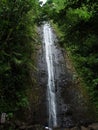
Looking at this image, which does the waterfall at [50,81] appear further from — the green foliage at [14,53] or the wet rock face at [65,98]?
the green foliage at [14,53]

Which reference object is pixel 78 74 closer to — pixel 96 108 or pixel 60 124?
pixel 96 108

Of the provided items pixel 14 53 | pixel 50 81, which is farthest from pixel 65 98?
pixel 14 53

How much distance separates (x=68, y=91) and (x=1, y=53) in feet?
13.6

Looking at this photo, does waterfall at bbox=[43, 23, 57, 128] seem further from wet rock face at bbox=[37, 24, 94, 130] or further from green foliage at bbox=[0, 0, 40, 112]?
green foliage at bbox=[0, 0, 40, 112]

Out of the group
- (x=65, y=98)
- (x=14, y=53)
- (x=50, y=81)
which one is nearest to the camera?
(x=14, y=53)

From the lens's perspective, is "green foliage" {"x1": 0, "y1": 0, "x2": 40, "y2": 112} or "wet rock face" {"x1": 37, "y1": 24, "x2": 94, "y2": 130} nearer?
"green foliage" {"x1": 0, "y1": 0, "x2": 40, "y2": 112}

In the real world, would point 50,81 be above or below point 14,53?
below

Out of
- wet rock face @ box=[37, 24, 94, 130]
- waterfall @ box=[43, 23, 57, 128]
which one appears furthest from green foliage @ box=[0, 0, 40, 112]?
wet rock face @ box=[37, 24, 94, 130]

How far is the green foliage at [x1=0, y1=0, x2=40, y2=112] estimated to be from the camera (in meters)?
10.4

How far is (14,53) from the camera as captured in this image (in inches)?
432

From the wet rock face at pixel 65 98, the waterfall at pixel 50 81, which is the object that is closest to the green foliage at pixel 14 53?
the waterfall at pixel 50 81

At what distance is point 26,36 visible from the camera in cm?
1271

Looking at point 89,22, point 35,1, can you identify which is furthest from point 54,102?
point 89,22

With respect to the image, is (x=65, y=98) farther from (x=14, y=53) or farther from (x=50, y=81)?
(x=14, y=53)
